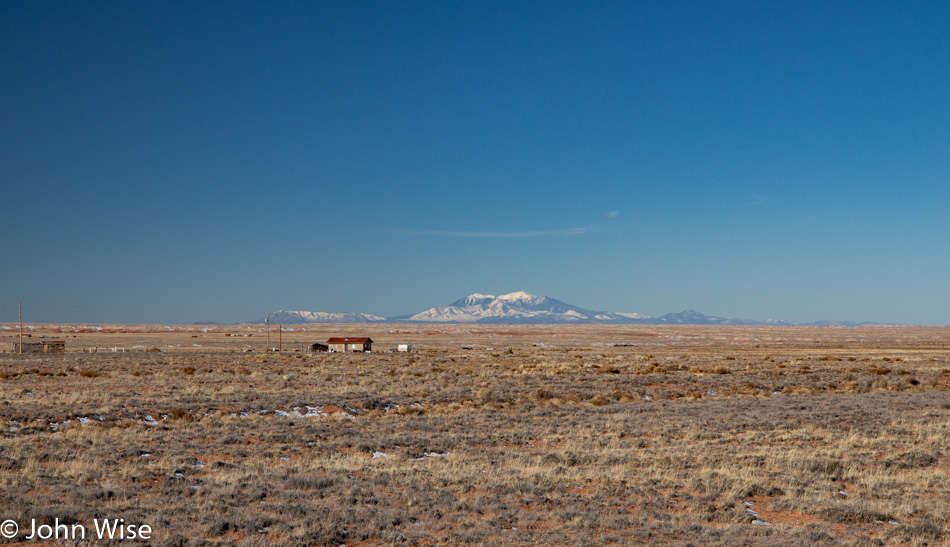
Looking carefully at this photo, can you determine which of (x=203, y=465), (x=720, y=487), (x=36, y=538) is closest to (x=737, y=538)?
(x=720, y=487)

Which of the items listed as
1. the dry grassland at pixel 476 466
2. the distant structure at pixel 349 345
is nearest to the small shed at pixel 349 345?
the distant structure at pixel 349 345

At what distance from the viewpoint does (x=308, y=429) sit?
1884cm

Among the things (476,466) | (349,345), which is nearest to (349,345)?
(349,345)

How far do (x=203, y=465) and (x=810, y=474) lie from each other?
13.0m

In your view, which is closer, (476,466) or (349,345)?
(476,466)

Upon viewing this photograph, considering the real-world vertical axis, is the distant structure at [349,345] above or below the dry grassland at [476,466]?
below

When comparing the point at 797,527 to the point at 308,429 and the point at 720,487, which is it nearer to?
the point at 720,487

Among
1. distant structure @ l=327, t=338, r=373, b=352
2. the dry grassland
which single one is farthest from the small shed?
the dry grassland

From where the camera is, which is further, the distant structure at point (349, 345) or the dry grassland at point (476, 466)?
the distant structure at point (349, 345)

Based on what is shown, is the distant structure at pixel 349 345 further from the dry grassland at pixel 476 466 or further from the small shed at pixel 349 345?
the dry grassland at pixel 476 466

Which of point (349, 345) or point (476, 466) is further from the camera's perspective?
point (349, 345)

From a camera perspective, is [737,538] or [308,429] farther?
[308,429]

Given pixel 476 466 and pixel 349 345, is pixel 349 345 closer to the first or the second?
pixel 349 345

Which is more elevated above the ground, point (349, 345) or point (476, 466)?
point (476, 466)
